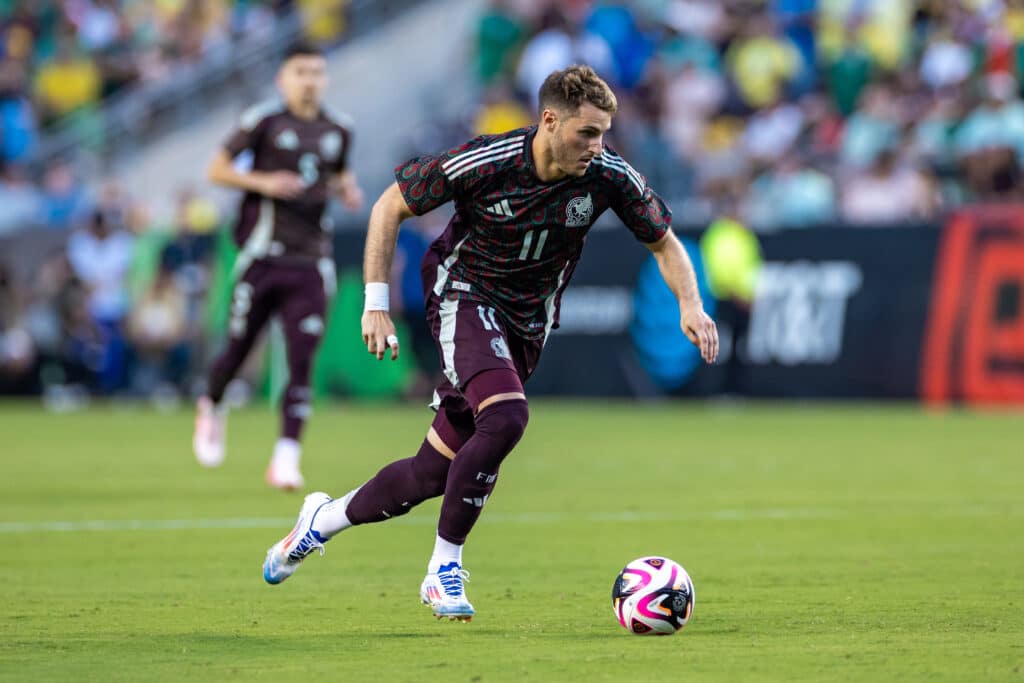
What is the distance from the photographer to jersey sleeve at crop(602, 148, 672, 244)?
723cm

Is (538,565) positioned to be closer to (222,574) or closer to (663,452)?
(222,574)

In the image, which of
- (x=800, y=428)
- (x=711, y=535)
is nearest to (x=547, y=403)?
(x=800, y=428)

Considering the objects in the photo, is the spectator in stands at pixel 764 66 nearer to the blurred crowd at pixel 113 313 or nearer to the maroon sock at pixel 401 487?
the blurred crowd at pixel 113 313

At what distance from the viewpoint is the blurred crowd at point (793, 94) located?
2139 cm

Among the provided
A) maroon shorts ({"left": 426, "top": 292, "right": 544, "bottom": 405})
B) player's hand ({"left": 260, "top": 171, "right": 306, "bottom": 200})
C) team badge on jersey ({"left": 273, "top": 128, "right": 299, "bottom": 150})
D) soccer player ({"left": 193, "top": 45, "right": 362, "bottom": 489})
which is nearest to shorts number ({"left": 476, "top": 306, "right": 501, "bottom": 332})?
maroon shorts ({"left": 426, "top": 292, "right": 544, "bottom": 405})

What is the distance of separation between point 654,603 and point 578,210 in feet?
5.33

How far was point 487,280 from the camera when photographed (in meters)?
7.43

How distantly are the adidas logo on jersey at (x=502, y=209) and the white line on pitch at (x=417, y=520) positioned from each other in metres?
3.52

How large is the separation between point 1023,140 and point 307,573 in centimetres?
1467

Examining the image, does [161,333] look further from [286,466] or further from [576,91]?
[576,91]

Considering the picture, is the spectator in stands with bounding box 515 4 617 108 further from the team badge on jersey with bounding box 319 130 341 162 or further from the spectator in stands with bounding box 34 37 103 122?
the team badge on jersey with bounding box 319 130 341 162

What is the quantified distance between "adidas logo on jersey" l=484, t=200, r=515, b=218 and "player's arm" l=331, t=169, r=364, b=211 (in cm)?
557

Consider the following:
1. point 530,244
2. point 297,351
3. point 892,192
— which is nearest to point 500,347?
point 530,244

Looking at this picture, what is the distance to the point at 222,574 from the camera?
27.4 feet
